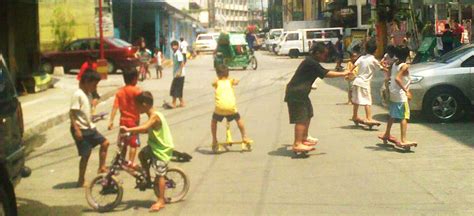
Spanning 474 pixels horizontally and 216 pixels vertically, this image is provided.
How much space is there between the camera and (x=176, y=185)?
762 centimetres

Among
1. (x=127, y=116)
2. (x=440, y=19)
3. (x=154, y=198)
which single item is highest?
(x=440, y=19)

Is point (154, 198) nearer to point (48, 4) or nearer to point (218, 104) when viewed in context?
point (218, 104)

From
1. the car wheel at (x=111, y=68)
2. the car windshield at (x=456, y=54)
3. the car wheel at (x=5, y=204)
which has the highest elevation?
the car windshield at (x=456, y=54)

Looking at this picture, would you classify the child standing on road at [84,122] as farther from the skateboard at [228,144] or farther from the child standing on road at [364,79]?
the child standing on road at [364,79]

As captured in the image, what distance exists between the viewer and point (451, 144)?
10859 millimetres

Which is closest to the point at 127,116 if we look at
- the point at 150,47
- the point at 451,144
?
the point at 451,144

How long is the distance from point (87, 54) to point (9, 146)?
25319 millimetres

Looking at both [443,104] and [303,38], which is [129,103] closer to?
[443,104]

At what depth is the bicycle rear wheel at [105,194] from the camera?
23.7 feet

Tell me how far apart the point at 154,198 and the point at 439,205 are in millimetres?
3092

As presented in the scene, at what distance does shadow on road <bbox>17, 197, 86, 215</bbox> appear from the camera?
721cm

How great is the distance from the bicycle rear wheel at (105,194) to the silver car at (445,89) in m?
7.61

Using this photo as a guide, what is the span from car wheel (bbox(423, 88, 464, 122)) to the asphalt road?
9.8 inches

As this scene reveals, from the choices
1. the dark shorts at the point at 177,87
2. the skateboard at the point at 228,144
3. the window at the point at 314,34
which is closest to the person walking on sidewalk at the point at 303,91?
the skateboard at the point at 228,144
